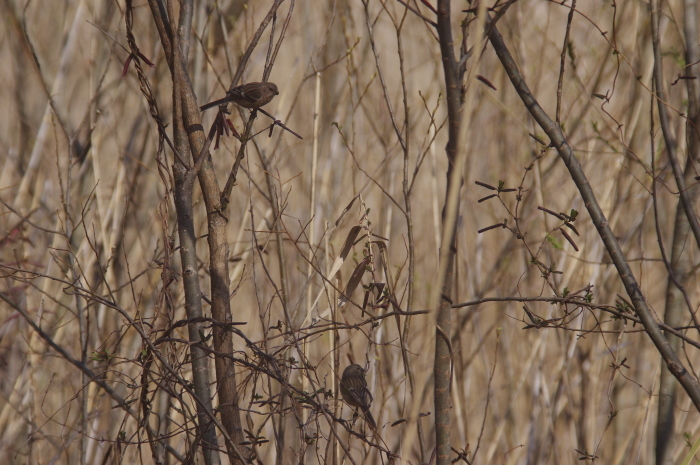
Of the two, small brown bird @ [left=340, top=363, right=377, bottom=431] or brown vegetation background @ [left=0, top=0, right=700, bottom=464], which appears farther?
brown vegetation background @ [left=0, top=0, right=700, bottom=464]

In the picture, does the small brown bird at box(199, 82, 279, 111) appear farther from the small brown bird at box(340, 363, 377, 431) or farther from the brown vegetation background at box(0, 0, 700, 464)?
the brown vegetation background at box(0, 0, 700, 464)

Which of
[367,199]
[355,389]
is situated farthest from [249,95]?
[367,199]

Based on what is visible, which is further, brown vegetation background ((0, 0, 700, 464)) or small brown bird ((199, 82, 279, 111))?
brown vegetation background ((0, 0, 700, 464))

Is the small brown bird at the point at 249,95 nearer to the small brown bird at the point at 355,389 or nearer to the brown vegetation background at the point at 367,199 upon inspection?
the small brown bird at the point at 355,389

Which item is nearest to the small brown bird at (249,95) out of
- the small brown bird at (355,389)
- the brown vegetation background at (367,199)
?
the small brown bird at (355,389)

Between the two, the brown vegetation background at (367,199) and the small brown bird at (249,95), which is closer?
the small brown bird at (249,95)

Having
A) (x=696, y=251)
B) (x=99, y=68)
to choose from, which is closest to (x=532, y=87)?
(x=696, y=251)

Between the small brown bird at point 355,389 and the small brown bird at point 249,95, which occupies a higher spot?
the small brown bird at point 249,95

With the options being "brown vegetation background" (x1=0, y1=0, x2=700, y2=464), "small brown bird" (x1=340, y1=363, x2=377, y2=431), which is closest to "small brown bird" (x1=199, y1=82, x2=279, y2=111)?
"small brown bird" (x1=340, y1=363, x2=377, y2=431)

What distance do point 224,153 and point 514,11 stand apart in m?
1.32

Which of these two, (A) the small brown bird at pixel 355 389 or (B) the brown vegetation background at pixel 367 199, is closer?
(A) the small brown bird at pixel 355 389

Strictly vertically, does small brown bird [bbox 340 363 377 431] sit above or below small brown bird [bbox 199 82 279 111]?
below

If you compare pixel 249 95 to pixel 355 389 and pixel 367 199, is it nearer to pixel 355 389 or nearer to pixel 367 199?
pixel 355 389

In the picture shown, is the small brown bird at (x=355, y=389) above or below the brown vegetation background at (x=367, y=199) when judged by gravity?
below
